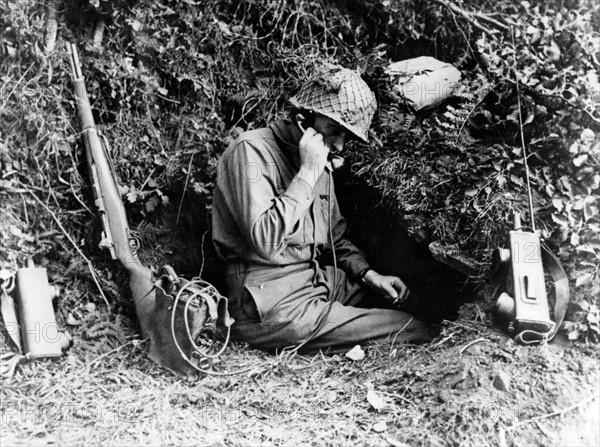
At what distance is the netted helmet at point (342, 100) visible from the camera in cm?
462

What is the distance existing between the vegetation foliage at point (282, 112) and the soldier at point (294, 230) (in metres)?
0.61

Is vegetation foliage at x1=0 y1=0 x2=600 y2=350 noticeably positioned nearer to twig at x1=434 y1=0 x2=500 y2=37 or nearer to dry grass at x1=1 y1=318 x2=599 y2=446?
twig at x1=434 y1=0 x2=500 y2=37

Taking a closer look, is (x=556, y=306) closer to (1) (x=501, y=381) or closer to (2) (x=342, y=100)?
(1) (x=501, y=381)

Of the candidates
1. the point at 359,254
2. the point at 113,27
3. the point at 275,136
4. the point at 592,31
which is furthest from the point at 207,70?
the point at 592,31

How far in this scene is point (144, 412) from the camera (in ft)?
13.6

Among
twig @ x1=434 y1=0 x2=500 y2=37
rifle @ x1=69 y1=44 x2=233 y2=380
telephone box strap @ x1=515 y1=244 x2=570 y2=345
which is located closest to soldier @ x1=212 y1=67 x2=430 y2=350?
rifle @ x1=69 y1=44 x2=233 y2=380

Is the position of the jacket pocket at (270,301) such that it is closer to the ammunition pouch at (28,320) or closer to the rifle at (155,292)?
the rifle at (155,292)

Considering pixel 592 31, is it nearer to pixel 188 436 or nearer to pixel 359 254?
pixel 359 254

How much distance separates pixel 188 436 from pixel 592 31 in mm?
3529

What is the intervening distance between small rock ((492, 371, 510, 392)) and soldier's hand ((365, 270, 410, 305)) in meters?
1.14

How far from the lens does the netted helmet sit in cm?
462

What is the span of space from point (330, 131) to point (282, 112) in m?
1.29

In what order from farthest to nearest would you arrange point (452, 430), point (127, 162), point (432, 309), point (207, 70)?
point (207, 70) → point (127, 162) → point (432, 309) → point (452, 430)

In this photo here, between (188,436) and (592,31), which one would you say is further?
(592,31)
